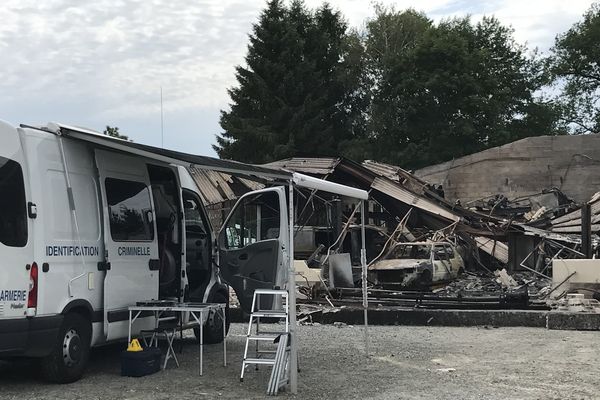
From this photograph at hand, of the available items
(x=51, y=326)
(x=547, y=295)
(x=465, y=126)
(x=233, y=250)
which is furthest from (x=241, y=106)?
(x=51, y=326)

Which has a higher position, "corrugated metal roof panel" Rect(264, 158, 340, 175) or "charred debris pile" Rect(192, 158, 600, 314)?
"corrugated metal roof panel" Rect(264, 158, 340, 175)

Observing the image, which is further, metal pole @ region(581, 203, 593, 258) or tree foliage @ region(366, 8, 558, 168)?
tree foliage @ region(366, 8, 558, 168)

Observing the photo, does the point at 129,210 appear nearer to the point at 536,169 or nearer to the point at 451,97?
the point at 536,169

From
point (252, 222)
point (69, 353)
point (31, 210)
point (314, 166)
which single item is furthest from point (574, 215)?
point (31, 210)

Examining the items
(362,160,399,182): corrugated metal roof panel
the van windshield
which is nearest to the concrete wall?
(362,160,399,182): corrugated metal roof panel

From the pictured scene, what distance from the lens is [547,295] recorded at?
45.2 ft

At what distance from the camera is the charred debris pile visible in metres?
16.2

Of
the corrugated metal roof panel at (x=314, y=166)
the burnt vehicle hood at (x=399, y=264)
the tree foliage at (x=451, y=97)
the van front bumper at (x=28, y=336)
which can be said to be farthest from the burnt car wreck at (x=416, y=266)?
the tree foliage at (x=451, y=97)

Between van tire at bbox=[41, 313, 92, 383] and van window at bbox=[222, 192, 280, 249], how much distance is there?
2.90 metres

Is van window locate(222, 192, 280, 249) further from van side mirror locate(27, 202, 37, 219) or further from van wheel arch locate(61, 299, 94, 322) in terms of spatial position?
van side mirror locate(27, 202, 37, 219)

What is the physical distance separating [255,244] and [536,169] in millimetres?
25582

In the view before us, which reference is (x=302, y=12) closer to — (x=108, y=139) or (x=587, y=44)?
(x=587, y=44)

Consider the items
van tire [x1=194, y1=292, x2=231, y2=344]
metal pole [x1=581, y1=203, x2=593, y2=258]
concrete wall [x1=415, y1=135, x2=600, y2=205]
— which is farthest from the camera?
concrete wall [x1=415, y1=135, x2=600, y2=205]

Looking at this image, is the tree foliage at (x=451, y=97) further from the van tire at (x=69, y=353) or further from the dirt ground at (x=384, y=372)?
the van tire at (x=69, y=353)
